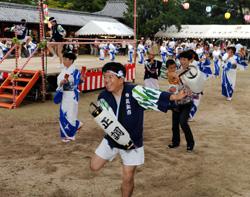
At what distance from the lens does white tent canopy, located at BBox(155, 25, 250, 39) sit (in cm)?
3575

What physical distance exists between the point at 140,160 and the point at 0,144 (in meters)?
3.77

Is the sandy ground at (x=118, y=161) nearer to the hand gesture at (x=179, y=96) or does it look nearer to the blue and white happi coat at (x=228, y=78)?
the hand gesture at (x=179, y=96)

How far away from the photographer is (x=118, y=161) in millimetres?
5676

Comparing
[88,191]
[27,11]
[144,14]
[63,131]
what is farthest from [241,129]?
[144,14]

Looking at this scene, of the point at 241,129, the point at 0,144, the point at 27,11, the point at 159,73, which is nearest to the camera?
the point at 0,144

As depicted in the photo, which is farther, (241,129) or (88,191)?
(241,129)

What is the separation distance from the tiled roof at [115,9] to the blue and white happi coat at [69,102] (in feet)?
111

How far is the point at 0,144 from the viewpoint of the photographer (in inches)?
258

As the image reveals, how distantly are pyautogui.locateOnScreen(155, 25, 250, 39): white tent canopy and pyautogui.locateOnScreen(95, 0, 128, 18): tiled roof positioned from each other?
15.3 ft

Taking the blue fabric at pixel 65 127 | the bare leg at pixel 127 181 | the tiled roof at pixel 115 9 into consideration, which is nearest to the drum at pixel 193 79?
the bare leg at pixel 127 181

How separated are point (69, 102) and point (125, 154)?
3238 mm

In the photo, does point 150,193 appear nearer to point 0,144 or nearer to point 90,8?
point 0,144

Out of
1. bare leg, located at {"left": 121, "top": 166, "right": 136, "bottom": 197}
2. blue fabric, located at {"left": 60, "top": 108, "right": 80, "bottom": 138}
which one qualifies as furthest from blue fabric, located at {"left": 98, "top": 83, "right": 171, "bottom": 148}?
blue fabric, located at {"left": 60, "top": 108, "right": 80, "bottom": 138}

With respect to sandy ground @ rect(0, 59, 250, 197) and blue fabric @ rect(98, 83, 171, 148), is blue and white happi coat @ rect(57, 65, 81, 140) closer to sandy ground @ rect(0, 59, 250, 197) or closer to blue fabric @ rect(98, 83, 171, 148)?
sandy ground @ rect(0, 59, 250, 197)
